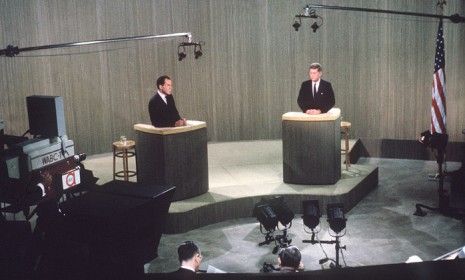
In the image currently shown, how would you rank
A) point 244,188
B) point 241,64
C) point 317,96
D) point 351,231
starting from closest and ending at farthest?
point 351,231, point 244,188, point 317,96, point 241,64

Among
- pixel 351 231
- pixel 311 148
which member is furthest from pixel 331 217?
pixel 311 148

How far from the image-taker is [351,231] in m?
6.88

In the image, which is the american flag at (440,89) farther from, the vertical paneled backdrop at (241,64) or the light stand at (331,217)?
the light stand at (331,217)

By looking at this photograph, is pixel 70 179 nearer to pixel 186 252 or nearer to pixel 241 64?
pixel 186 252

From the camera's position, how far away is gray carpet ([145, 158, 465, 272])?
614 centimetres

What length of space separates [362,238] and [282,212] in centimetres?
109

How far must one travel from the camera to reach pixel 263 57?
10.2m

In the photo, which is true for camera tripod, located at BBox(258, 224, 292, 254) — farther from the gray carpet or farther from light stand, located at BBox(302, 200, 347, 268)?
light stand, located at BBox(302, 200, 347, 268)

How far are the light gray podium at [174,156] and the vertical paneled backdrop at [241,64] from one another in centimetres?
270

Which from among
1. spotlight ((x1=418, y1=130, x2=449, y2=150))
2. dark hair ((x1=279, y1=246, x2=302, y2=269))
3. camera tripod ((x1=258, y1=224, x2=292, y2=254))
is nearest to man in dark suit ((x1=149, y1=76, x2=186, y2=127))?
camera tripod ((x1=258, y1=224, x2=292, y2=254))

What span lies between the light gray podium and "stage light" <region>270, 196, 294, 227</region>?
1288mm

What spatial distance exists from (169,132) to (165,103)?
1.35 feet

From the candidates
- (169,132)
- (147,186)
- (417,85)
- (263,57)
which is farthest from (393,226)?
(147,186)

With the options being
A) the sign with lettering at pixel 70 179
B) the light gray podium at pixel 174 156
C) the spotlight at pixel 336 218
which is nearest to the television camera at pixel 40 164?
the sign with lettering at pixel 70 179
